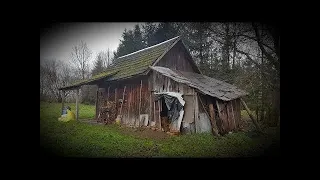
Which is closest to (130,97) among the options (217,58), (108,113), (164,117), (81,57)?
(108,113)

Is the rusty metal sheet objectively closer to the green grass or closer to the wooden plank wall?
the wooden plank wall

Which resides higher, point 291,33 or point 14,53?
point 291,33

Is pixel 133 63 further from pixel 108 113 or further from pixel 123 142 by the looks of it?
pixel 123 142

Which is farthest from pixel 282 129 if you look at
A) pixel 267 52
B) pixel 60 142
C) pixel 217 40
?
pixel 60 142

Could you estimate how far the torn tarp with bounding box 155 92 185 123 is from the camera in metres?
4.83

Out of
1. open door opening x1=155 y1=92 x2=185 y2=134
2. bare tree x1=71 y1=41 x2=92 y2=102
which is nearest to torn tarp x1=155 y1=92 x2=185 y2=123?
open door opening x1=155 y1=92 x2=185 y2=134

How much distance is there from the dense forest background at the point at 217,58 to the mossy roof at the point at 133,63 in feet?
0.24

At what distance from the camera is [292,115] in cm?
493

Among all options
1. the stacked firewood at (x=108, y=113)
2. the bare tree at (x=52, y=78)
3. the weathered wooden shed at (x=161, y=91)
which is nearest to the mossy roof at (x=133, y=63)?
the weathered wooden shed at (x=161, y=91)

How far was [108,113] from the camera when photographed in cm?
502

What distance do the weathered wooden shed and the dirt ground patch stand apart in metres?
0.09
